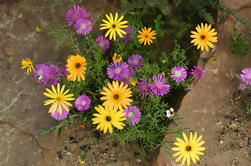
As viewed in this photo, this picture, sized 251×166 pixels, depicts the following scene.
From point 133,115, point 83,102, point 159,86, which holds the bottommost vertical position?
point 133,115

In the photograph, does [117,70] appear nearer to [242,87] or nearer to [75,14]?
[75,14]

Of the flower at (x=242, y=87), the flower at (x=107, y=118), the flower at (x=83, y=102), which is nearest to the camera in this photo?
the flower at (x=107, y=118)

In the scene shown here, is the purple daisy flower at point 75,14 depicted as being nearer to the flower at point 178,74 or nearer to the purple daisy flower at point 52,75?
the purple daisy flower at point 52,75

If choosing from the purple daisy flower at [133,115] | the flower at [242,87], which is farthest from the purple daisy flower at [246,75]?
the purple daisy flower at [133,115]

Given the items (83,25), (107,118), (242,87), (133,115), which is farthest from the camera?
(242,87)

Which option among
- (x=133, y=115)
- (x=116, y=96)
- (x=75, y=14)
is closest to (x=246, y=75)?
(x=133, y=115)

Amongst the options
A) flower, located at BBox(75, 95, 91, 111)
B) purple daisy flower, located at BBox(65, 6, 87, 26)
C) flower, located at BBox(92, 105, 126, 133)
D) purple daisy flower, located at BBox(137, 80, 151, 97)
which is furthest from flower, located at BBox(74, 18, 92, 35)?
flower, located at BBox(92, 105, 126, 133)

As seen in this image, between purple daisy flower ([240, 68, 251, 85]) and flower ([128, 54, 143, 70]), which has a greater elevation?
flower ([128, 54, 143, 70])

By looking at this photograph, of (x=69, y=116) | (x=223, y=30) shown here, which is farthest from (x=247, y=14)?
(x=69, y=116)

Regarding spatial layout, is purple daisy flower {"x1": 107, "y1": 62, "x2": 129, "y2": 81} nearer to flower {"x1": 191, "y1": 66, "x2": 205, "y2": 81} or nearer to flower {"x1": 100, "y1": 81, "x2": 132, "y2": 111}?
flower {"x1": 100, "y1": 81, "x2": 132, "y2": 111}
